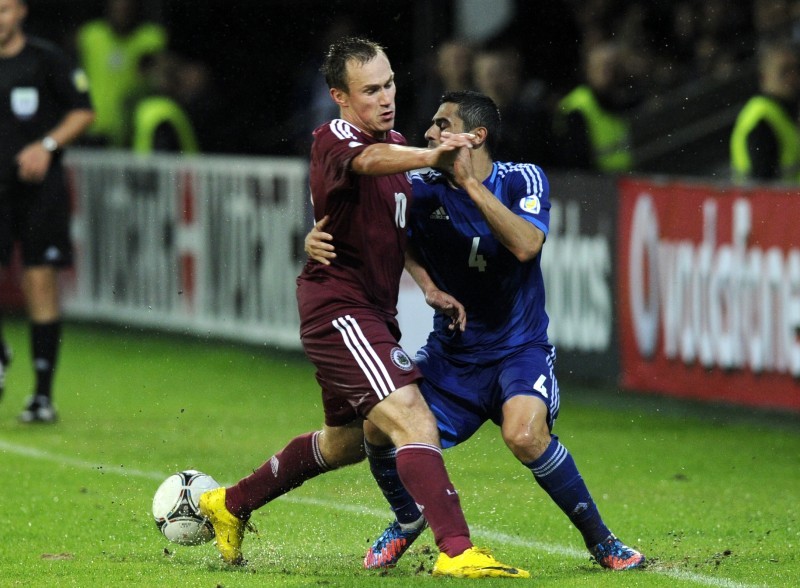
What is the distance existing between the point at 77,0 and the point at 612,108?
26.1 feet

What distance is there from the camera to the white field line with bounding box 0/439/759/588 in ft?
19.2

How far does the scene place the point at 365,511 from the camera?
7.35m

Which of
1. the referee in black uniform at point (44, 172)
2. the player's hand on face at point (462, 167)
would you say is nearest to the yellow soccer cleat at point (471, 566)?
the player's hand on face at point (462, 167)

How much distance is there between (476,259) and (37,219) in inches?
175

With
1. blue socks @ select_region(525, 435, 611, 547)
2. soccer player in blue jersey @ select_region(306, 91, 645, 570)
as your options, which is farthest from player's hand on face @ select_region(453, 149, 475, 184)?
blue socks @ select_region(525, 435, 611, 547)

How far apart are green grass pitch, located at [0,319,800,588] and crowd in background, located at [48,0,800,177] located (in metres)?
2.10

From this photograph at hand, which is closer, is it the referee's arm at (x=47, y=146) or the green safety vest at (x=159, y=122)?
the referee's arm at (x=47, y=146)

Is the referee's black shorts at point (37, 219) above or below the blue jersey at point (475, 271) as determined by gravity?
below

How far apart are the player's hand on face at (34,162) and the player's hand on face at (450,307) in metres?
4.27

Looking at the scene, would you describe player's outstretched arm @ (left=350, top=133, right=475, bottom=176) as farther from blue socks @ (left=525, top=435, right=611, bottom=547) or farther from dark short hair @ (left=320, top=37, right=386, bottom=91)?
blue socks @ (left=525, top=435, right=611, bottom=547)

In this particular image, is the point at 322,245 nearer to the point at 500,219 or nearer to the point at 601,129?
the point at 500,219

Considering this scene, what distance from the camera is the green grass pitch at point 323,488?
6062 millimetres

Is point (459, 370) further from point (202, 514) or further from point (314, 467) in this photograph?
point (202, 514)

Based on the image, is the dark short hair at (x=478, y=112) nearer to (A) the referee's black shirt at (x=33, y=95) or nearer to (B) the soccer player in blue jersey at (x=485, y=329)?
(B) the soccer player in blue jersey at (x=485, y=329)
